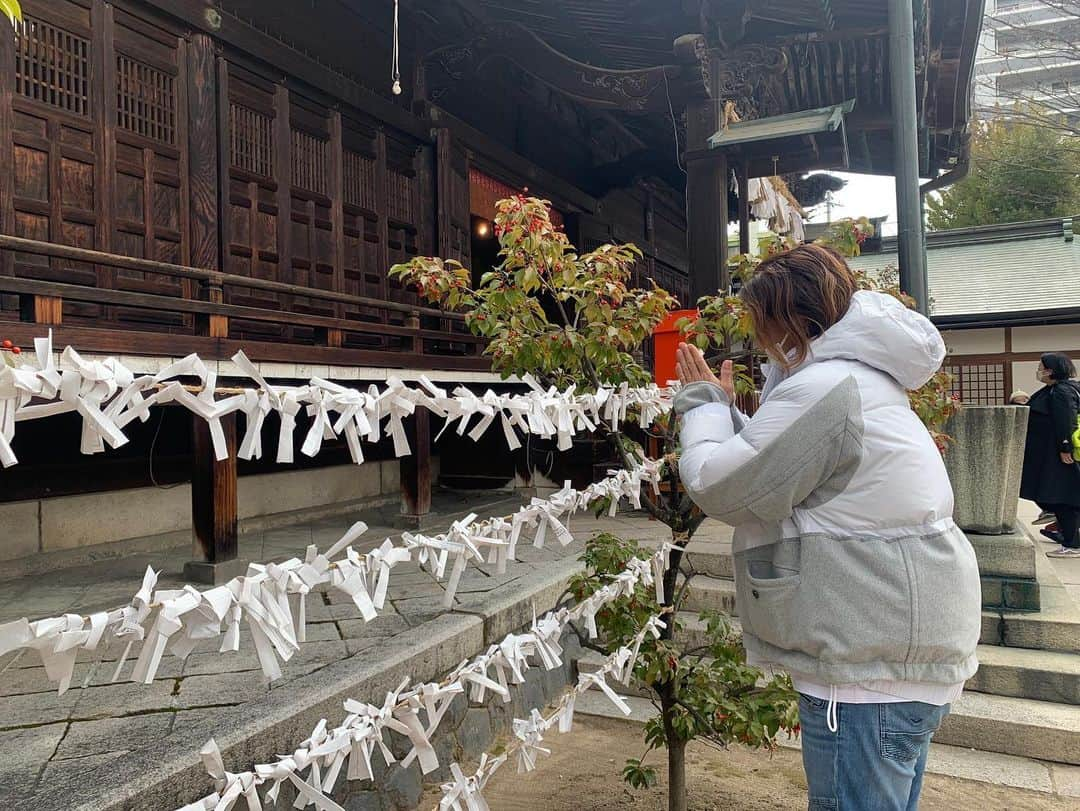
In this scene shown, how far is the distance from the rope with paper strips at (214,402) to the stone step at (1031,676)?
3583 millimetres

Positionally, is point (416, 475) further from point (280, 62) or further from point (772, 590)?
point (772, 590)

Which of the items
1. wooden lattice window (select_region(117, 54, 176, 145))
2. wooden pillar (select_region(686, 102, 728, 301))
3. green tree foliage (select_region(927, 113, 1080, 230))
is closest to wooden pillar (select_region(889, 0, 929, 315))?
wooden pillar (select_region(686, 102, 728, 301))

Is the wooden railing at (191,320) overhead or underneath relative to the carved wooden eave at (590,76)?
underneath

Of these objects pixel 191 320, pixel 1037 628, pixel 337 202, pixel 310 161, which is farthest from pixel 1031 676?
pixel 310 161

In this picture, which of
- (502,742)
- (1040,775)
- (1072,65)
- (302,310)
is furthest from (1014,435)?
(1072,65)

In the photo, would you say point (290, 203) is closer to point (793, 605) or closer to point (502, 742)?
point (502, 742)

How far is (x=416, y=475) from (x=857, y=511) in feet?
18.8

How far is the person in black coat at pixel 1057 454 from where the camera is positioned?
287 inches

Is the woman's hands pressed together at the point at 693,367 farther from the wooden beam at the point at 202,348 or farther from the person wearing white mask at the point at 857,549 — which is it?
the wooden beam at the point at 202,348

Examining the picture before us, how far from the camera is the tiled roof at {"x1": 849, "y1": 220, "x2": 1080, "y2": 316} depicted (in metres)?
18.5

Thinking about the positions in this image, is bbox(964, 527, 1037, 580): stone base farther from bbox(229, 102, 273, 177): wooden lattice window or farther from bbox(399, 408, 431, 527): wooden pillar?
bbox(229, 102, 273, 177): wooden lattice window

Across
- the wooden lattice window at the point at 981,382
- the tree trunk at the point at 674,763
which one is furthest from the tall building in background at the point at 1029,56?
the tree trunk at the point at 674,763

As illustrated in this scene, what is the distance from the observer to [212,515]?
507 centimetres

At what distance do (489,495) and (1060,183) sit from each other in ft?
83.3
